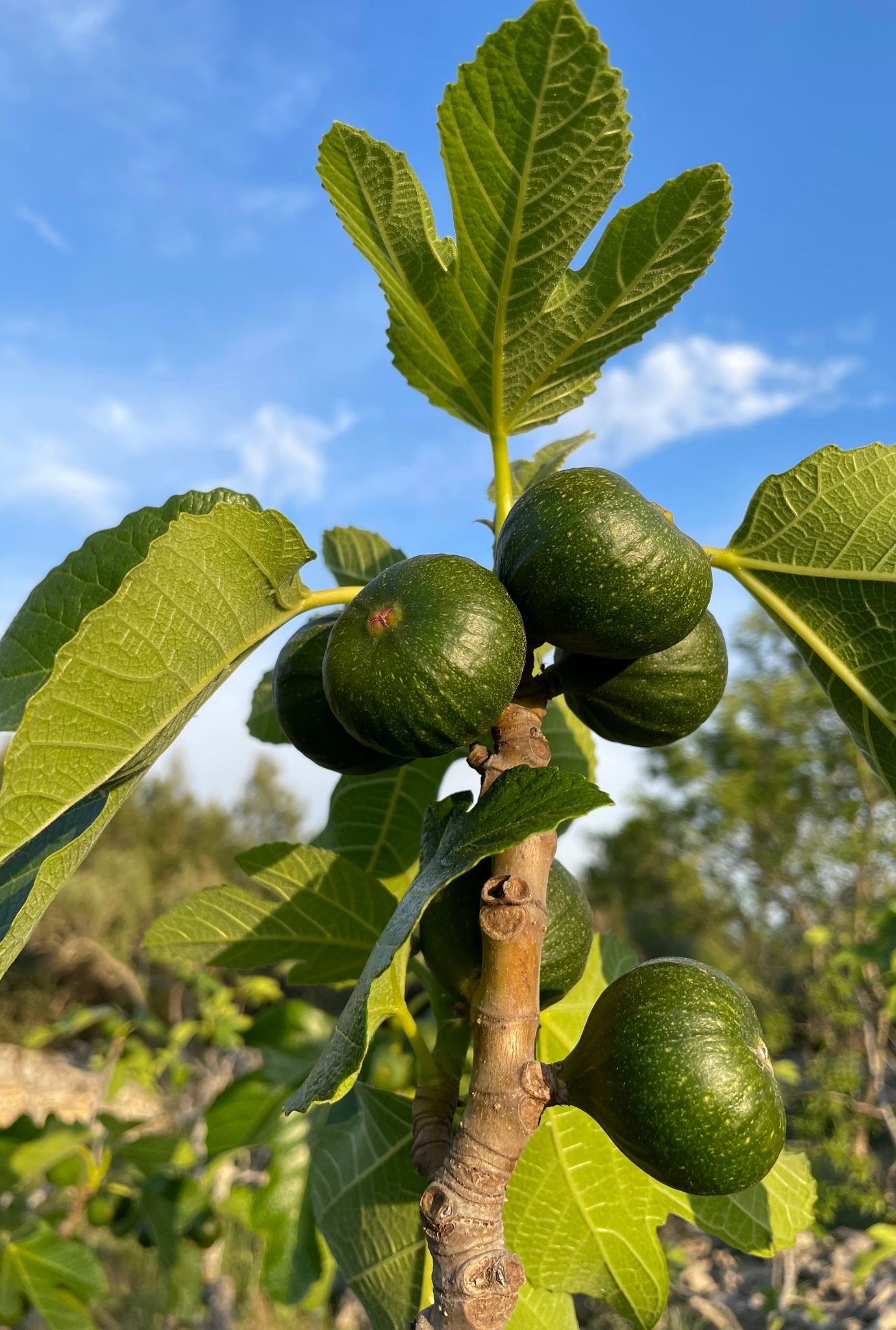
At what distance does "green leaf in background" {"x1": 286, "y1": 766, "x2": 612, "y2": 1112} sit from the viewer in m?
0.78

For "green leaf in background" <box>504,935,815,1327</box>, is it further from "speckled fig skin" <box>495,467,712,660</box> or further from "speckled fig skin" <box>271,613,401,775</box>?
"speckled fig skin" <box>495,467,712,660</box>

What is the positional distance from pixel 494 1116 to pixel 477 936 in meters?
0.19

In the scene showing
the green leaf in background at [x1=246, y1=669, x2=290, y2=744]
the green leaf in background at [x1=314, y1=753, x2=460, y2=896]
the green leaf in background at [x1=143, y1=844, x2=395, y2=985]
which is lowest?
the green leaf in background at [x1=143, y1=844, x2=395, y2=985]

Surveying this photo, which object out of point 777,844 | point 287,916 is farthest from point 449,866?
point 777,844

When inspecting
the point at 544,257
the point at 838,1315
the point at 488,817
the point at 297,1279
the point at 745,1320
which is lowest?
the point at 745,1320

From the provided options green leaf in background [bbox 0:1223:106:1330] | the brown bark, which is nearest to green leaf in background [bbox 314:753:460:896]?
the brown bark

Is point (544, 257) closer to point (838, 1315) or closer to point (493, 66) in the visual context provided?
point (493, 66)

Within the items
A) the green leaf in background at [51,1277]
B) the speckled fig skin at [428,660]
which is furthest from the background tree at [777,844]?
the speckled fig skin at [428,660]

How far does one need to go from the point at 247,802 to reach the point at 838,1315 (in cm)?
2179

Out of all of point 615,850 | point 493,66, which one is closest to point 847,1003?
point 493,66

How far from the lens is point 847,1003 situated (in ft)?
25.2

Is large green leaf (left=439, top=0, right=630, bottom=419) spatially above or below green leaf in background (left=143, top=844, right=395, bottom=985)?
above

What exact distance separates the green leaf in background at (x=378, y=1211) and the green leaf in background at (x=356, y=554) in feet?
2.68

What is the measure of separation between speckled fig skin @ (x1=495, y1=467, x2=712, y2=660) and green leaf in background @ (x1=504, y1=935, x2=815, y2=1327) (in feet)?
2.19
